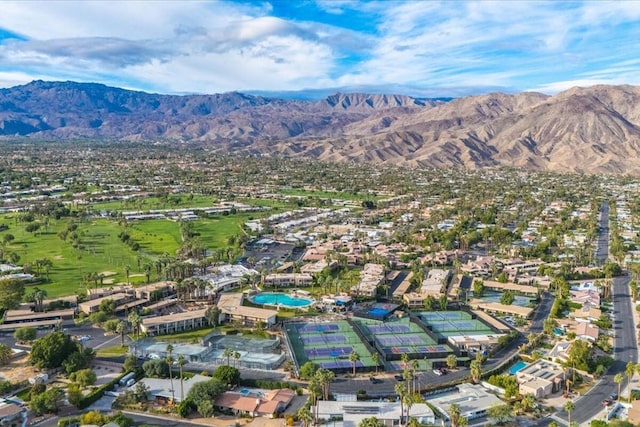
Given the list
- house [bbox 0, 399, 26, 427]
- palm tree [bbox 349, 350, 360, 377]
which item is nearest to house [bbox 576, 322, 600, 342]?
palm tree [bbox 349, 350, 360, 377]

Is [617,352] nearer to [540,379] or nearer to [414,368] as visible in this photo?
[540,379]

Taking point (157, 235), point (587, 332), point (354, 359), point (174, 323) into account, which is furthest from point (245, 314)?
point (157, 235)

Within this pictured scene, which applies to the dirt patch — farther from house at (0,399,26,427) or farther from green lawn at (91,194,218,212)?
green lawn at (91,194,218,212)

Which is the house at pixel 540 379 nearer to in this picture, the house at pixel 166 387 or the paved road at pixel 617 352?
the paved road at pixel 617 352

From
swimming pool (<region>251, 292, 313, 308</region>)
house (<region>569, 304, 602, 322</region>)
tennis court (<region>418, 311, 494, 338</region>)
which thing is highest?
house (<region>569, 304, 602, 322</region>)

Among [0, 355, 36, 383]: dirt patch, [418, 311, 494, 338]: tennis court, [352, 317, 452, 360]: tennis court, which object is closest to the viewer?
[0, 355, 36, 383]: dirt patch

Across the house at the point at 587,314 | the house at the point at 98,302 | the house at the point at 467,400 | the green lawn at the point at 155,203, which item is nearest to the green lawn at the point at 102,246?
the house at the point at 98,302

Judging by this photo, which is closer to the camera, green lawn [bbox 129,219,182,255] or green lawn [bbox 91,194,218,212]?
green lawn [bbox 129,219,182,255]
